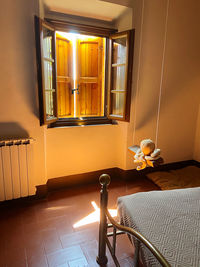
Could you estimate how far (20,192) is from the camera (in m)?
2.40

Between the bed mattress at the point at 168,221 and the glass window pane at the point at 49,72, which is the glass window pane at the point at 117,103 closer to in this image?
the glass window pane at the point at 49,72

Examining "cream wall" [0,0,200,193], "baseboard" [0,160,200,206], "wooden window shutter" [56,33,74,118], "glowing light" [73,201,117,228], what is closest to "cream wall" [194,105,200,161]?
"cream wall" [0,0,200,193]

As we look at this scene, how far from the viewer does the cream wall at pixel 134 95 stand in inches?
88.0

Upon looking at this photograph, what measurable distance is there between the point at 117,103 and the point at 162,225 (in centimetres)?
210

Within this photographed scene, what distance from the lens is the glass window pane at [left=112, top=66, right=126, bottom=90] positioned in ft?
9.51

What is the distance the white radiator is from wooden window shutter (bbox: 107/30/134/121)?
1347mm

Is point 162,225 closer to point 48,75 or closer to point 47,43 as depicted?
point 48,75

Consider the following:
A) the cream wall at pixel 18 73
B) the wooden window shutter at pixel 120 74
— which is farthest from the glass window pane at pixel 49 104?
the wooden window shutter at pixel 120 74

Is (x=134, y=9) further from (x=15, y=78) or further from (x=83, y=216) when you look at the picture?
(x=83, y=216)

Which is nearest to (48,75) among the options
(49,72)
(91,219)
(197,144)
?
(49,72)

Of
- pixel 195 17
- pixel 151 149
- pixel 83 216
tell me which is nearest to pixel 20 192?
pixel 83 216

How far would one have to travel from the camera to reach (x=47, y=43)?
242 cm

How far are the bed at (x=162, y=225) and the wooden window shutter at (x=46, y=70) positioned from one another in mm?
1307

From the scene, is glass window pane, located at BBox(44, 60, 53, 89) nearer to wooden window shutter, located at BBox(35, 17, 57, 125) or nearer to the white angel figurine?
wooden window shutter, located at BBox(35, 17, 57, 125)
